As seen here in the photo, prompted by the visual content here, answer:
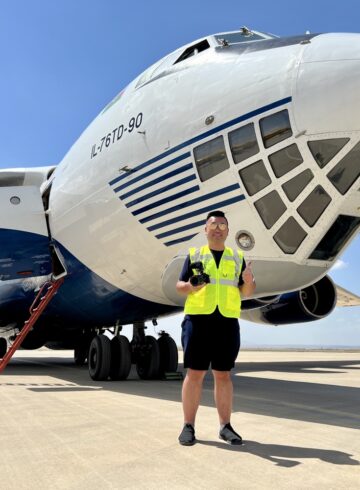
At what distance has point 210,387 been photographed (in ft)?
26.3

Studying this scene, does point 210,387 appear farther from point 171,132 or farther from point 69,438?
point 69,438

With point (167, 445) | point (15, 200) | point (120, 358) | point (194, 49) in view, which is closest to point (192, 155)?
point (194, 49)

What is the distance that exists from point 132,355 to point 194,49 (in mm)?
5523

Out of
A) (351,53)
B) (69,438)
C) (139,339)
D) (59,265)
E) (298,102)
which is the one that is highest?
(351,53)

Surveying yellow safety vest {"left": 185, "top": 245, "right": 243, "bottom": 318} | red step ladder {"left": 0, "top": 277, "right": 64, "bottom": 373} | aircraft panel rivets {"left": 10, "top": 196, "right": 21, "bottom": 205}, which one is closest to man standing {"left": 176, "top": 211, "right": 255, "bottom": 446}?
yellow safety vest {"left": 185, "top": 245, "right": 243, "bottom": 318}

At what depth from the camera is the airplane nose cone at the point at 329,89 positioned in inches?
203

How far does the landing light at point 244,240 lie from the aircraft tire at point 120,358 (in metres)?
3.84

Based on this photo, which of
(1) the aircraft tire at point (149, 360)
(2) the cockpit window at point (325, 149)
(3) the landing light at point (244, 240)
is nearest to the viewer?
(2) the cockpit window at point (325, 149)

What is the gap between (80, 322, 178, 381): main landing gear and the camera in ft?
29.2

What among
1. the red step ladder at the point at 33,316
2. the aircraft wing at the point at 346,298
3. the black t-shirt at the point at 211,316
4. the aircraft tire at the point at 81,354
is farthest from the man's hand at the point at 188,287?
the aircraft wing at the point at 346,298

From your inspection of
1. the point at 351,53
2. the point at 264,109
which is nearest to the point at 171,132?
the point at 264,109

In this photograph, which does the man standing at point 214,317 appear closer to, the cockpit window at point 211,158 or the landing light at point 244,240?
the landing light at point 244,240

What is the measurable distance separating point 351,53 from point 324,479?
4.24 metres

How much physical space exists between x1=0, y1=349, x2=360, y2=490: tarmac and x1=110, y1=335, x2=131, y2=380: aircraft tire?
2.46m
